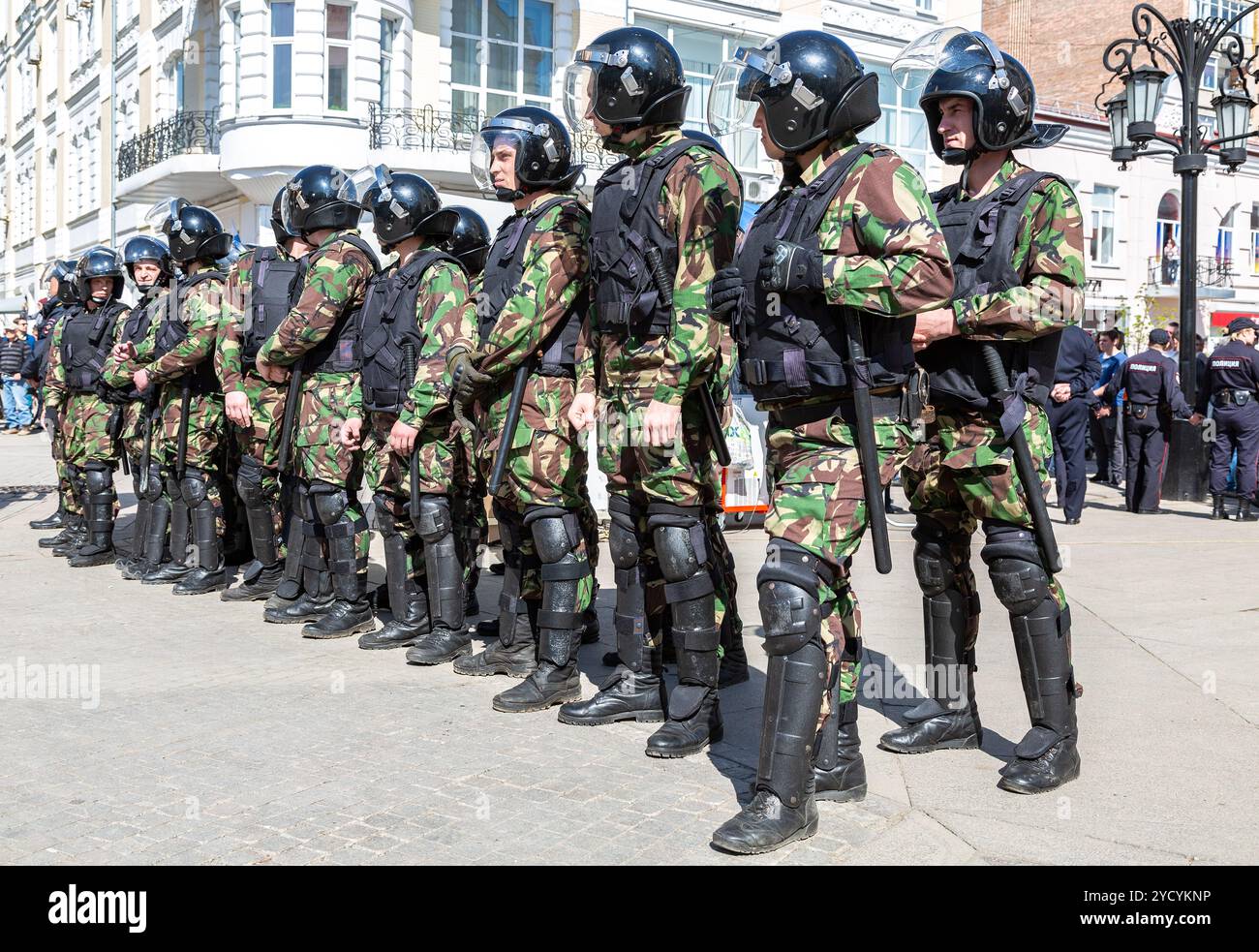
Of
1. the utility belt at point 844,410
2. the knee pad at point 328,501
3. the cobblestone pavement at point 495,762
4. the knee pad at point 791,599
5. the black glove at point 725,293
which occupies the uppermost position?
the black glove at point 725,293

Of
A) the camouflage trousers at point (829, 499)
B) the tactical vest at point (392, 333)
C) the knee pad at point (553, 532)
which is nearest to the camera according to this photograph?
the camouflage trousers at point (829, 499)

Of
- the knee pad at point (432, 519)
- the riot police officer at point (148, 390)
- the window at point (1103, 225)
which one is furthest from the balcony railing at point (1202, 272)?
the knee pad at point (432, 519)

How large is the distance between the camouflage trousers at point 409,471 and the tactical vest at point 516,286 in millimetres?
923

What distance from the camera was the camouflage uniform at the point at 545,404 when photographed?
16.5 feet

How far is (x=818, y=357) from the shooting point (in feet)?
12.0

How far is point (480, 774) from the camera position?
13.7ft

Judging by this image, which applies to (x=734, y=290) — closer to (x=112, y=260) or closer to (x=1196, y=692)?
(x=1196, y=692)

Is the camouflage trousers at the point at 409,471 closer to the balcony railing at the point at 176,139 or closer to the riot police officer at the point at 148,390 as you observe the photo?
the riot police officer at the point at 148,390

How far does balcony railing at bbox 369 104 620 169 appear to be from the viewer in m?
21.4

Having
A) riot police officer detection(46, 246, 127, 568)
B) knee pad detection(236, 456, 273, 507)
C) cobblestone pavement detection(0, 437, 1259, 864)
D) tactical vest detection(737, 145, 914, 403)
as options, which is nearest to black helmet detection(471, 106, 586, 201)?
tactical vest detection(737, 145, 914, 403)

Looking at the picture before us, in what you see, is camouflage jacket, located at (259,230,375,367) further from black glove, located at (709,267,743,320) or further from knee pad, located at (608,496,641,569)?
black glove, located at (709,267,743,320)

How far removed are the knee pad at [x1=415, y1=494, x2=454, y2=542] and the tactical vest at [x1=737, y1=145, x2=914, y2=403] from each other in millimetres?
2568
